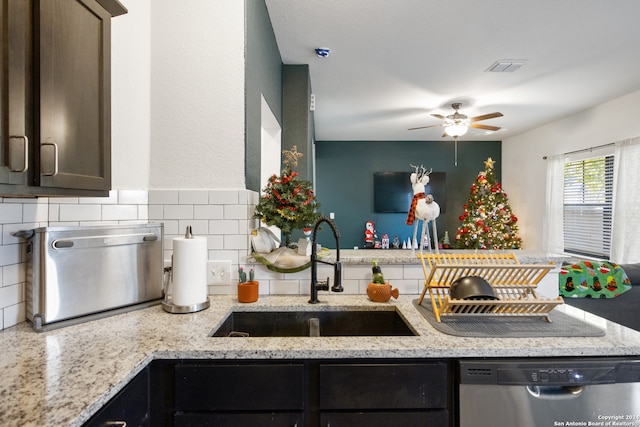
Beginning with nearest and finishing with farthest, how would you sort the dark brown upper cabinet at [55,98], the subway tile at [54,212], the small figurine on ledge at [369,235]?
the dark brown upper cabinet at [55,98]
the subway tile at [54,212]
the small figurine on ledge at [369,235]

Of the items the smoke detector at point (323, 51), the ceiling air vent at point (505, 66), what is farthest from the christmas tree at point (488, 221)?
the smoke detector at point (323, 51)

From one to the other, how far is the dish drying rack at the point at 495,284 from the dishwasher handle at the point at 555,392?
255 mm

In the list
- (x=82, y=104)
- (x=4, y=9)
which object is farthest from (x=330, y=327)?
(x=4, y=9)

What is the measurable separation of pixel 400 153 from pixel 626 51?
382cm

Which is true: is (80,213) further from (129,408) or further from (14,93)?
(129,408)

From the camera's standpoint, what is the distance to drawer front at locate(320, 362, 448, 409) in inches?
40.3

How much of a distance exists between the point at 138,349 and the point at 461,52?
3115 millimetres

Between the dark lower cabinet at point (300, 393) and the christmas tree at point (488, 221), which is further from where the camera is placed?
the christmas tree at point (488, 221)

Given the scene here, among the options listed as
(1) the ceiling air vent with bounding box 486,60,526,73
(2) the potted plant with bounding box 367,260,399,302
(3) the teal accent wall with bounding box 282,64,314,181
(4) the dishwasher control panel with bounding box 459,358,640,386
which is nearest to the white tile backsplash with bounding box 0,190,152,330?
(2) the potted plant with bounding box 367,260,399,302

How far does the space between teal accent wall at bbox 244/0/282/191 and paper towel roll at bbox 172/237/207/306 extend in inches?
16.4

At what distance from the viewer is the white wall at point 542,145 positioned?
4082 millimetres

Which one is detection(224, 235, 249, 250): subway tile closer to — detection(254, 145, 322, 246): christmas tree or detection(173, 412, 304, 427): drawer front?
detection(254, 145, 322, 246): christmas tree

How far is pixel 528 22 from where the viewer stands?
244 cm

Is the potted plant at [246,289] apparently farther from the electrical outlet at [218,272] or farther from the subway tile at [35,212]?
the subway tile at [35,212]
